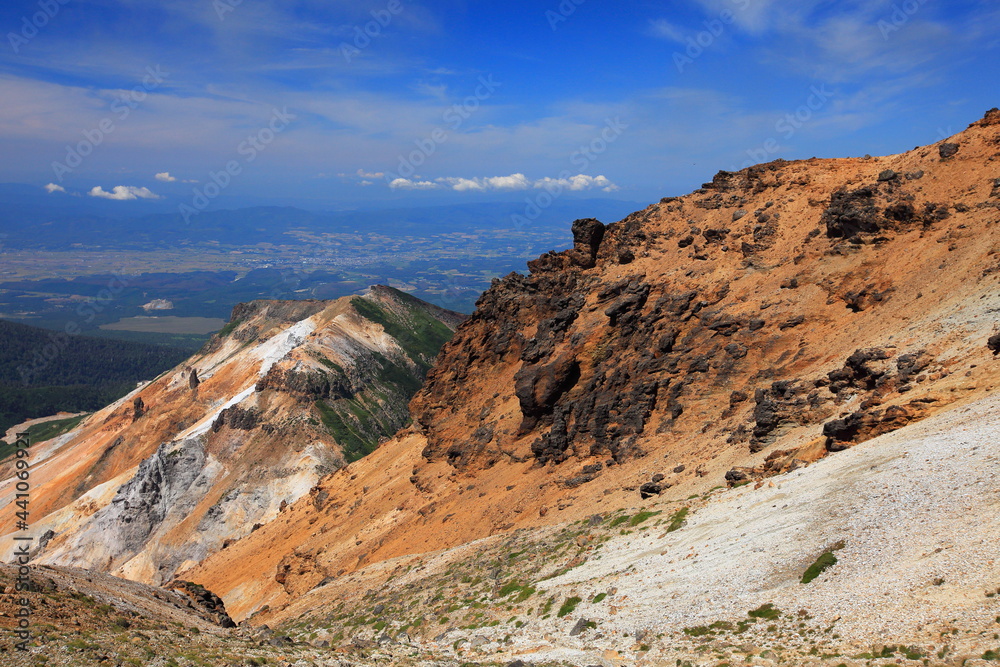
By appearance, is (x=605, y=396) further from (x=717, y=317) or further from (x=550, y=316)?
(x=550, y=316)

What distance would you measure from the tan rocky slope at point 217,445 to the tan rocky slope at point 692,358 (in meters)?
22.2

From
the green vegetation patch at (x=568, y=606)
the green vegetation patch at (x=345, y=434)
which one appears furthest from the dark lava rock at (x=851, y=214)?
the green vegetation patch at (x=345, y=434)

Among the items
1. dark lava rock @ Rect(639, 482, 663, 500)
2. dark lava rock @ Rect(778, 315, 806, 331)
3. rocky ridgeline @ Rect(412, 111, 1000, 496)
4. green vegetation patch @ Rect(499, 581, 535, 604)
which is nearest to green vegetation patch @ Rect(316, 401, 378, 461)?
rocky ridgeline @ Rect(412, 111, 1000, 496)

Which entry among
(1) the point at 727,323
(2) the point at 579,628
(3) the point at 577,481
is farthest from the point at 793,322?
(2) the point at 579,628

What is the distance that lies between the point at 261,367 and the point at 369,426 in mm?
22492

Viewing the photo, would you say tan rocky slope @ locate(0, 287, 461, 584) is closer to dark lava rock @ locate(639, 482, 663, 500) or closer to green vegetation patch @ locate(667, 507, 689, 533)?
dark lava rock @ locate(639, 482, 663, 500)

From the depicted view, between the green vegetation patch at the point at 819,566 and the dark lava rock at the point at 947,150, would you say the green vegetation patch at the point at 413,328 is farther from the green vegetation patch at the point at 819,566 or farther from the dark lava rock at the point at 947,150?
the green vegetation patch at the point at 819,566

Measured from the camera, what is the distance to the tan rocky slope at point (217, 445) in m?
75.5

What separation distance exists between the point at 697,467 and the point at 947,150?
26366 millimetres

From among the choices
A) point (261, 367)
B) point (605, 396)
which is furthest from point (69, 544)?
point (605, 396)

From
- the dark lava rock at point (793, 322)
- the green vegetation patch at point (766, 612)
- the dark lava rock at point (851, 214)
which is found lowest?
the green vegetation patch at point (766, 612)

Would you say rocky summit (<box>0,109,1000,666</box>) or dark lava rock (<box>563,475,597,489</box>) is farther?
dark lava rock (<box>563,475,597,489</box>)

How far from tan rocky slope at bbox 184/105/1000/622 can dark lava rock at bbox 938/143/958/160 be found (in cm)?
10

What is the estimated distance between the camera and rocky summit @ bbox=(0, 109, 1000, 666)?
1739cm
